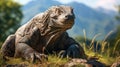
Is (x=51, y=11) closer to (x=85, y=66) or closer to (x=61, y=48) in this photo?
(x=61, y=48)

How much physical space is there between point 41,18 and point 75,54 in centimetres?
133

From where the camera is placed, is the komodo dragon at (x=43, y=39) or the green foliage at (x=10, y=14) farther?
the green foliage at (x=10, y=14)

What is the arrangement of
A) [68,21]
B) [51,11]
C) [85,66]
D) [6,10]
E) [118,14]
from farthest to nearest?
[118,14]
[6,10]
[51,11]
[68,21]
[85,66]

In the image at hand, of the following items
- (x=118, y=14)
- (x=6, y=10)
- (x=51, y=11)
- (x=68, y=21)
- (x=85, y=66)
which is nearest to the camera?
(x=85, y=66)

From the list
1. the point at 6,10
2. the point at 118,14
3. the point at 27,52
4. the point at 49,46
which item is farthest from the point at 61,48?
the point at 118,14

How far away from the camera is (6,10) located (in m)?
71.4

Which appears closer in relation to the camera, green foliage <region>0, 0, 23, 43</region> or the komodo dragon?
the komodo dragon

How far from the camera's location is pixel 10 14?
71500 mm

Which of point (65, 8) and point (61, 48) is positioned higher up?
point (65, 8)

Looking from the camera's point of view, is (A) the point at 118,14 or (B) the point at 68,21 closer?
(B) the point at 68,21

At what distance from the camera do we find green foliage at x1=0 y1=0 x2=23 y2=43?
6875cm

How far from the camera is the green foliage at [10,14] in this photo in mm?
68750

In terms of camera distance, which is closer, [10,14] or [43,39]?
[43,39]

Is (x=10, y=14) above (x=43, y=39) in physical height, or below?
below
